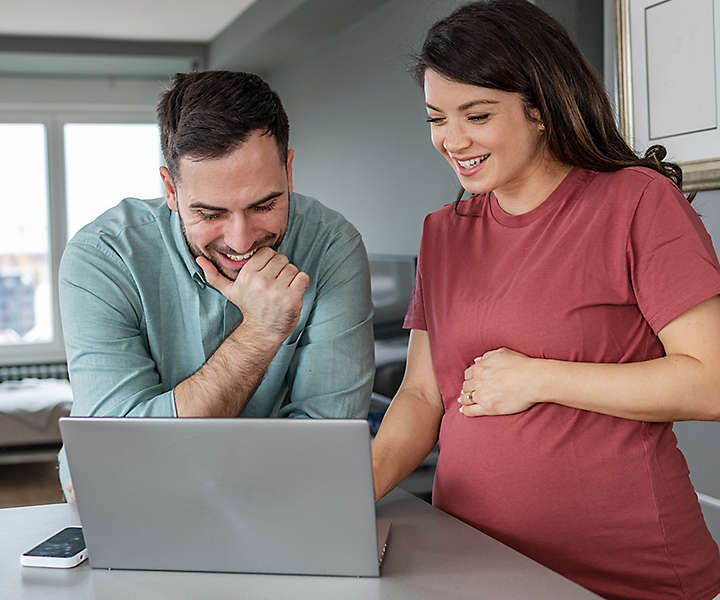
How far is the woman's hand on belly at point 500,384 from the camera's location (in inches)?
48.4

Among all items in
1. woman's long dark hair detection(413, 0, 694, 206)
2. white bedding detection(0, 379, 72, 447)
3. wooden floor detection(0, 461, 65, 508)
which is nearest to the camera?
woman's long dark hair detection(413, 0, 694, 206)

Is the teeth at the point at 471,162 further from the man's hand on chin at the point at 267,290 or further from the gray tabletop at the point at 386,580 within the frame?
the gray tabletop at the point at 386,580

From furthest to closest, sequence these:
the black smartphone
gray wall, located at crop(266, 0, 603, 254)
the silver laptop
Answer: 1. gray wall, located at crop(266, 0, 603, 254)
2. the black smartphone
3. the silver laptop

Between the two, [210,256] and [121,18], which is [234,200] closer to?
[210,256]

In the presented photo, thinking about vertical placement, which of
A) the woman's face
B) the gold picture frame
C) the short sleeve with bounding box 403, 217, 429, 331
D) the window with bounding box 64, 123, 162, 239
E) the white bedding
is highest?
the window with bounding box 64, 123, 162, 239

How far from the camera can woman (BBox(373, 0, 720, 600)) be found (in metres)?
1.18

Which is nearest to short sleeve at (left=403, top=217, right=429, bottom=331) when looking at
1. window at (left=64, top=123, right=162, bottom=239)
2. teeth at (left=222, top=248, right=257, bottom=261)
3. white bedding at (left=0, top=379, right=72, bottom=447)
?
teeth at (left=222, top=248, right=257, bottom=261)

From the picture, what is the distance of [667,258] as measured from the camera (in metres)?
1.18

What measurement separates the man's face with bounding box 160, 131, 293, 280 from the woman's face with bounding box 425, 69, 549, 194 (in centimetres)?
32

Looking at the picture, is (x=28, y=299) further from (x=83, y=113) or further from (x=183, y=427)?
(x=183, y=427)

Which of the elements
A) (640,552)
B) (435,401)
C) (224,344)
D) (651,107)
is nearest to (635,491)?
(640,552)

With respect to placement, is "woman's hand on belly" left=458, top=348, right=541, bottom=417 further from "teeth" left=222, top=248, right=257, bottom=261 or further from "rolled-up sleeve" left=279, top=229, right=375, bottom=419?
"teeth" left=222, top=248, right=257, bottom=261

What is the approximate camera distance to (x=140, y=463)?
1.06 metres

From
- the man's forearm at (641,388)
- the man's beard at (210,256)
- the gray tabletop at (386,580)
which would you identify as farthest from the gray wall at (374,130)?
the gray tabletop at (386,580)
